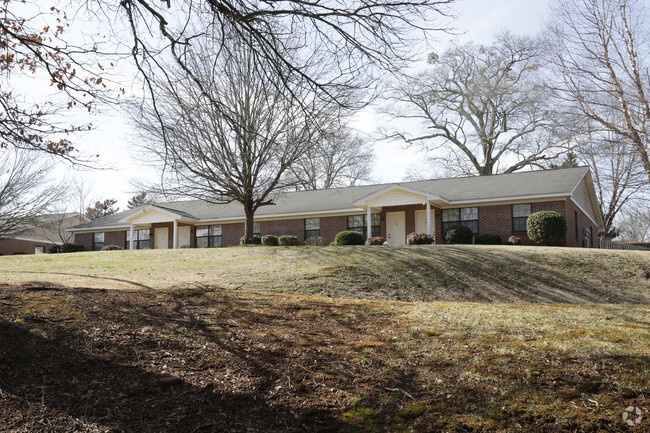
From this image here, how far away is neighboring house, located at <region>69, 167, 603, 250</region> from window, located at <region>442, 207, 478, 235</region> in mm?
48

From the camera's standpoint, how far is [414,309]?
7.57 meters

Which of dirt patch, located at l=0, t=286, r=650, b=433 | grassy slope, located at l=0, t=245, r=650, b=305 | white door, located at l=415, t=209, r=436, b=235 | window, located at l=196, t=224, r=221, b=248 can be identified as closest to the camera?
dirt patch, located at l=0, t=286, r=650, b=433

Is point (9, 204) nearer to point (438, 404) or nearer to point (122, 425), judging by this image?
point (122, 425)

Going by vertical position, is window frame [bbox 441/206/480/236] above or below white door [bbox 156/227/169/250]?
above

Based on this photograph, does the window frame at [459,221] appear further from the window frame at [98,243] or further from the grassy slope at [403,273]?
the window frame at [98,243]

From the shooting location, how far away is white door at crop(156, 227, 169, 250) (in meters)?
31.9

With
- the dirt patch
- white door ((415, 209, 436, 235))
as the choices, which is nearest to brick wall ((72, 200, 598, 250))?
white door ((415, 209, 436, 235))

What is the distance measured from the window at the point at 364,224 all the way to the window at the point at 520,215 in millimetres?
6823

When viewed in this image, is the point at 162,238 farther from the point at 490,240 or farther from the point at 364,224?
the point at 490,240

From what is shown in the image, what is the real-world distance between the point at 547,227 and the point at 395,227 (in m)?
7.71

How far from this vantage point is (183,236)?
3164 centimetres

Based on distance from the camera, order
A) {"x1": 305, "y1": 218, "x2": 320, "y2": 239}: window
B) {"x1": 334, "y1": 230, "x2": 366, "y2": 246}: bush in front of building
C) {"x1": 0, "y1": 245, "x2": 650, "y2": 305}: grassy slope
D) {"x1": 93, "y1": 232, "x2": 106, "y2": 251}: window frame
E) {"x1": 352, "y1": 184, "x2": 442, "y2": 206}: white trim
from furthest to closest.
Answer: {"x1": 93, "y1": 232, "x2": 106, "y2": 251}: window frame, {"x1": 305, "y1": 218, "x2": 320, "y2": 239}: window, {"x1": 334, "y1": 230, "x2": 366, "y2": 246}: bush in front of building, {"x1": 352, "y1": 184, "x2": 442, "y2": 206}: white trim, {"x1": 0, "y1": 245, "x2": 650, "y2": 305}: grassy slope

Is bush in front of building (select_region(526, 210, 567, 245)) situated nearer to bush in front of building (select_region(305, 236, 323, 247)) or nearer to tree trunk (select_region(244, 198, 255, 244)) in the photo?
bush in front of building (select_region(305, 236, 323, 247))

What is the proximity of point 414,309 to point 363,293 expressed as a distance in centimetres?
419
